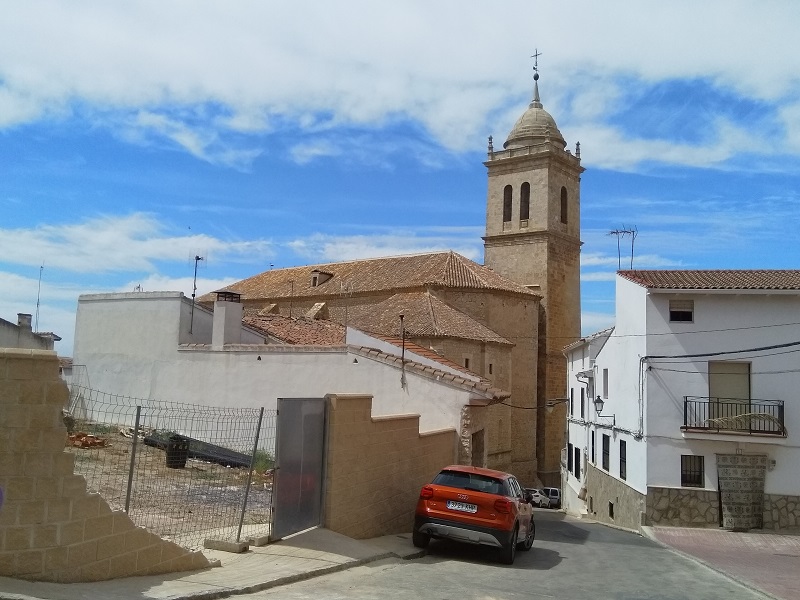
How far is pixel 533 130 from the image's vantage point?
145 feet

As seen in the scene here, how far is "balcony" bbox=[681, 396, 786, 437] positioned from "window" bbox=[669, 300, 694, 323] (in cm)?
215

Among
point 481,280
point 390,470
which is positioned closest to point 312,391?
point 390,470

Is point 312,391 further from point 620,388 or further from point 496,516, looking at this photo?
point 620,388

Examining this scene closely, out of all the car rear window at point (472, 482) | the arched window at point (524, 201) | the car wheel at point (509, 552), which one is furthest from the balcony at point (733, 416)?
the arched window at point (524, 201)

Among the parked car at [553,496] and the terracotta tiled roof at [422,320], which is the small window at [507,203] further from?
the parked car at [553,496]

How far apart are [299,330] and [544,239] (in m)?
21.3

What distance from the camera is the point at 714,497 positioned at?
19.5 metres

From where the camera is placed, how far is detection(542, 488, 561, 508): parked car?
116 feet

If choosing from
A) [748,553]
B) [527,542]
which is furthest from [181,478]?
[748,553]

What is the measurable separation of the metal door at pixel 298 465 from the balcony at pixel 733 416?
505 inches

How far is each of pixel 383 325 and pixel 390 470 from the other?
16.7m

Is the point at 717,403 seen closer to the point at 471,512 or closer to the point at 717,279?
the point at 717,279

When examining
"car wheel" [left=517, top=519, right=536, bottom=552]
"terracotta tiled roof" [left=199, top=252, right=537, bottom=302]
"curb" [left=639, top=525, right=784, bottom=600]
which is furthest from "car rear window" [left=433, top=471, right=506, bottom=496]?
"terracotta tiled roof" [left=199, top=252, right=537, bottom=302]

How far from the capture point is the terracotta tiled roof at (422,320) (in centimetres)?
2825
